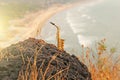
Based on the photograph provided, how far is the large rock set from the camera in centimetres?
696

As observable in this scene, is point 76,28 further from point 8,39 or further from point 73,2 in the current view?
point 73,2

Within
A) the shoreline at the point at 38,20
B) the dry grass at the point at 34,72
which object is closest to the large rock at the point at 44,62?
the dry grass at the point at 34,72

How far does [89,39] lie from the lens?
4872 centimetres

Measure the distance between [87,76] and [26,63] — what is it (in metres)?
1.09

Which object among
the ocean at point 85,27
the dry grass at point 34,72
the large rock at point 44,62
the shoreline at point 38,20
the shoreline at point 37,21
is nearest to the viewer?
the dry grass at point 34,72

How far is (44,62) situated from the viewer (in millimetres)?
7293

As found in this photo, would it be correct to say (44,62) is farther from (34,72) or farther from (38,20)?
(38,20)

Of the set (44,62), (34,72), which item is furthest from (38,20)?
(34,72)

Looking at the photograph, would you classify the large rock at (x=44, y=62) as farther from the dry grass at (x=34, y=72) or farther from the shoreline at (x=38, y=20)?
the shoreline at (x=38, y=20)

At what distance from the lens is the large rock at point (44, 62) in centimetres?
696

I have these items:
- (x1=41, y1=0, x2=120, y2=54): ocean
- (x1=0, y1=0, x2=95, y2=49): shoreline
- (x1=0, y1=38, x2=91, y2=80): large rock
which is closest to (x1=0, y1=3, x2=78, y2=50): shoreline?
(x1=0, y1=0, x2=95, y2=49): shoreline

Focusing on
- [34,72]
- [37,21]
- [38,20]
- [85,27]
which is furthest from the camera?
[38,20]

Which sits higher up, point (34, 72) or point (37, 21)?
point (34, 72)

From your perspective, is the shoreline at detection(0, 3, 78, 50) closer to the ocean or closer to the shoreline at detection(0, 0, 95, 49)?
the shoreline at detection(0, 0, 95, 49)
